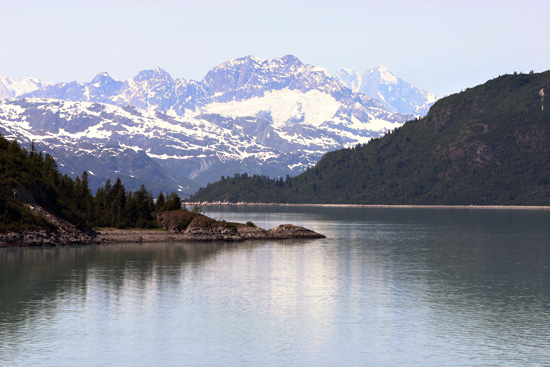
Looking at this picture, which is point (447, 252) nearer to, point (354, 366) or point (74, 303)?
point (74, 303)

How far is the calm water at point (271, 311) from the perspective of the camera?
67562mm

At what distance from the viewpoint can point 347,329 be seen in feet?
257

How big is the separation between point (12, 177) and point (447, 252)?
104258 mm

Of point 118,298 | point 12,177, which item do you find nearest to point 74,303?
point 118,298

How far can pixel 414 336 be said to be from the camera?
74875 millimetres

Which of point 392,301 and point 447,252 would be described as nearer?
point 392,301

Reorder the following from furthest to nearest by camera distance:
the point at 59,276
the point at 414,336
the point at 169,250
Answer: the point at 169,250 < the point at 59,276 < the point at 414,336

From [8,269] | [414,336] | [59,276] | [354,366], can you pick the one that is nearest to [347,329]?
[414,336]

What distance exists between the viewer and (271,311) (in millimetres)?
89062

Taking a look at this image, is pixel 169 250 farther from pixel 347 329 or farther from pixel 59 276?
pixel 347 329

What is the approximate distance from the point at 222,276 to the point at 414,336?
53.3 metres

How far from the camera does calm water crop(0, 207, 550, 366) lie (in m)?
67.6

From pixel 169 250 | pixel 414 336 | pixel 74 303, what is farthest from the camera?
pixel 169 250

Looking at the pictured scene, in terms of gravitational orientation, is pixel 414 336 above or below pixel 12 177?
below
